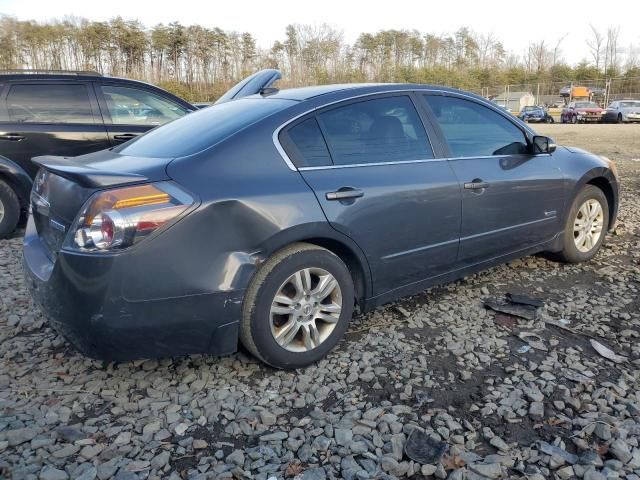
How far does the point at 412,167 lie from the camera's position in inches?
137

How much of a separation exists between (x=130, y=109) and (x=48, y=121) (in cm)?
94

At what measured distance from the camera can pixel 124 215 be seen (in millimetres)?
2502

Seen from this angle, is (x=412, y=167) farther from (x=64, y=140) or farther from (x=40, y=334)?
(x=64, y=140)

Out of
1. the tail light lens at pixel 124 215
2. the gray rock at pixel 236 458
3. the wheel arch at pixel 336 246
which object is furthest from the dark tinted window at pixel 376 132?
the gray rock at pixel 236 458

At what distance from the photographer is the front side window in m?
6.50

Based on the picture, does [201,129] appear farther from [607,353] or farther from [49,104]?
[49,104]

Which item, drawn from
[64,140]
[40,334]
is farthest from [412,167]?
[64,140]

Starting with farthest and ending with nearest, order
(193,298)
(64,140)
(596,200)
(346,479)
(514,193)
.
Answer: (64,140) → (596,200) → (514,193) → (193,298) → (346,479)

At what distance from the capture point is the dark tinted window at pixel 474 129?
3.81 metres

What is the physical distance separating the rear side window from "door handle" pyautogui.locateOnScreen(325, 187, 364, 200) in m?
4.47

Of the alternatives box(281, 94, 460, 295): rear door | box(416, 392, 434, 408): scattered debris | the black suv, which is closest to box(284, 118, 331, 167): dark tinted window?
box(281, 94, 460, 295): rear door

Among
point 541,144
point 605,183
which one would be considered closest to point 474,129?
point 541,144

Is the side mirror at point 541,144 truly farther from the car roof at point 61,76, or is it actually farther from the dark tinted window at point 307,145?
the car roof at point 61,76

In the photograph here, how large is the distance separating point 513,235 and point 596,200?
126 cm
